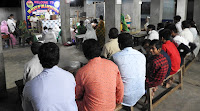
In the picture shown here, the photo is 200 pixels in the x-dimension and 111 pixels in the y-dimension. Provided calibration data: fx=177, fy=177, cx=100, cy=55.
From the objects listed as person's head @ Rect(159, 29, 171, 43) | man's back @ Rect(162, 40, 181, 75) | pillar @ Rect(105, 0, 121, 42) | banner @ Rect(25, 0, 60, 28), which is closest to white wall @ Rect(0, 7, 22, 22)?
banner @ Rect(25, 0, 60, 28)

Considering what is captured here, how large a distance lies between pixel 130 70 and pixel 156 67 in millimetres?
625

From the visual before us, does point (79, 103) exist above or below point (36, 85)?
below

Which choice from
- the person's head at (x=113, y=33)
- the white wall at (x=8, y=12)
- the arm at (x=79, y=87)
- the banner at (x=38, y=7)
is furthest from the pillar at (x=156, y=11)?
the white wall at (x=8, y=12)

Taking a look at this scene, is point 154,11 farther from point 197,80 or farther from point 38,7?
point 38,7

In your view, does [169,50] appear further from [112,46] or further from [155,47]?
[112,46]

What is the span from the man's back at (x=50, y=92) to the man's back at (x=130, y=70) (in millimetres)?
862

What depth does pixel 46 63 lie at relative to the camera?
155cm

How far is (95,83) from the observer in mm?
1773

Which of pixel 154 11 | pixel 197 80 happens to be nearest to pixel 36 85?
pixel 197 80

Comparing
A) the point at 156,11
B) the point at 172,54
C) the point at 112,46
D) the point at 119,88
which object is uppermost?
the point at 156,11

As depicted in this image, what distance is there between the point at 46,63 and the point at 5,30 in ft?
26.5

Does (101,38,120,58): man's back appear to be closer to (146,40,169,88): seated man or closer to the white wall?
(146,40,169,88): seated man

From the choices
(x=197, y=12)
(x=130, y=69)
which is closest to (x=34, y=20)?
(x=197, y=12)

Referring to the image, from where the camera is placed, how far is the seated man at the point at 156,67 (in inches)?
105
